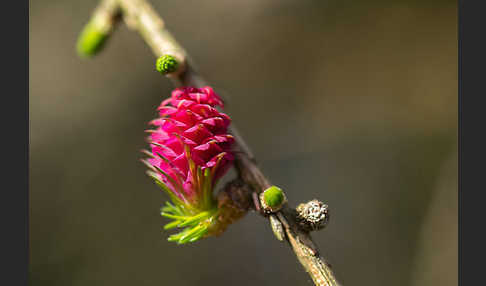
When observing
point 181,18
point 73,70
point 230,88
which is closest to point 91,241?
point 73,70

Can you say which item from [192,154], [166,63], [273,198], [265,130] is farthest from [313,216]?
[265,130]

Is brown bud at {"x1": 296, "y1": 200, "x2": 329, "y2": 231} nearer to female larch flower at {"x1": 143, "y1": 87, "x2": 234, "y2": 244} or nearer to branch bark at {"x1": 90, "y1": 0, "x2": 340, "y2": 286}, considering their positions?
branch bark at {"x1": 90, "y1": 0, "x2": 340, "y2": 286}

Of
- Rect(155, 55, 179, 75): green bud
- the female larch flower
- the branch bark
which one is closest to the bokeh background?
the branch bark

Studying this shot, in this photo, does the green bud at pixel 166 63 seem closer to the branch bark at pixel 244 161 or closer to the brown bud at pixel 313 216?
the branch bark at pixel 244 161

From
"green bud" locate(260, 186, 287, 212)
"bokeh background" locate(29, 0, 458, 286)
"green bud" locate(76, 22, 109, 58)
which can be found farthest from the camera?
"bokeh background" locate(29, 0, 458, 286)

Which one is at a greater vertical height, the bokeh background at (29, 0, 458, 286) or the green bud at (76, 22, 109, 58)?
the green bud at (76, 22, 109, 58)

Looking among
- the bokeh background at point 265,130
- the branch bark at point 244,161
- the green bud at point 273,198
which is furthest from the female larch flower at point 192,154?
the bokeh background at point 265,130

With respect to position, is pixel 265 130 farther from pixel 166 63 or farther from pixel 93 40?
pixel 166 63

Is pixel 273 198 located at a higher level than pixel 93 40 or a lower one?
lower
